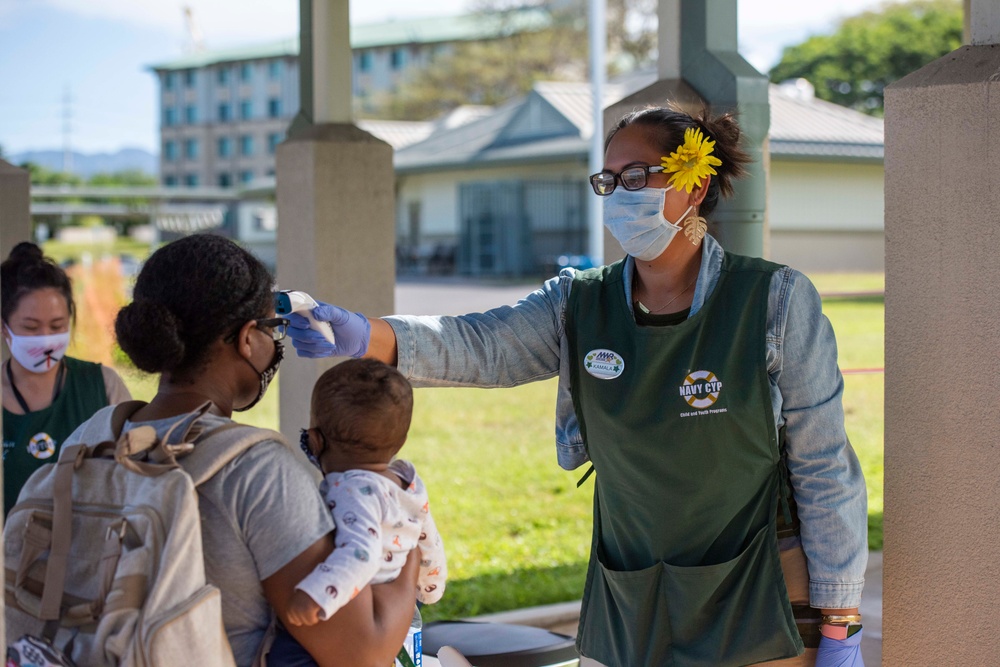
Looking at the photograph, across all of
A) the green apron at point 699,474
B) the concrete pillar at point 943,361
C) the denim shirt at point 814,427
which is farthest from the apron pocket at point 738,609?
the concrete pillar at point 943,361

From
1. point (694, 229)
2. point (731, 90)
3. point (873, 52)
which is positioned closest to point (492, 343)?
point (694, 229)

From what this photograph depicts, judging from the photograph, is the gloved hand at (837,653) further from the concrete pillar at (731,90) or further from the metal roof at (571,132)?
the metal roof at (571,132)

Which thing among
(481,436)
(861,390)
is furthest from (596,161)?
(481,436)

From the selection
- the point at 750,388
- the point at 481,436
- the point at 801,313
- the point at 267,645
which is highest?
the point at 801,313

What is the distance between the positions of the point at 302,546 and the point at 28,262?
96.8 inches

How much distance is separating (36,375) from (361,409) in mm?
2294

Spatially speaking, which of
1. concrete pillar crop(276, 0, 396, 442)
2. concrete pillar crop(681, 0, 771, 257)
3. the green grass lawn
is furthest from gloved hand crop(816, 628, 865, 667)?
→ concrete pillar crop(276, 0, 396, 442)

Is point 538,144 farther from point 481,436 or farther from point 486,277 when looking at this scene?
point 481,436

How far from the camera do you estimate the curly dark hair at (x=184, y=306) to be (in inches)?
86.4

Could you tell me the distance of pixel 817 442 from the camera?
270cm

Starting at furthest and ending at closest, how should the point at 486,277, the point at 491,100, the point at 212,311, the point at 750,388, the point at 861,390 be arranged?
1. the point at 491,100
2. the point at 486,277
3. the point at 861,390
4. the point at 750,388
5. the point at 212,311

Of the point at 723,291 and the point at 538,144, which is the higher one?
the point at 538,144

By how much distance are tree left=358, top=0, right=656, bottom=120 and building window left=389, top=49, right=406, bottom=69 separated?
30.7 meters

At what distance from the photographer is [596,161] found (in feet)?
67.0
